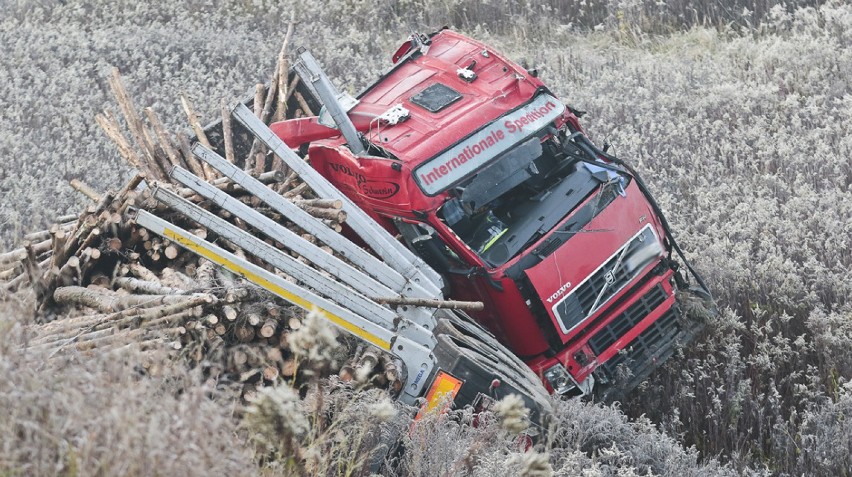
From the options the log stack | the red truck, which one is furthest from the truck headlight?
the log stack

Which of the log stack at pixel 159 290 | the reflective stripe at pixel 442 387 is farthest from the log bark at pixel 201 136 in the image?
the reflective stripe at pixel 442 387

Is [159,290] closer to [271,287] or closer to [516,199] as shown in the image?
[271,287]

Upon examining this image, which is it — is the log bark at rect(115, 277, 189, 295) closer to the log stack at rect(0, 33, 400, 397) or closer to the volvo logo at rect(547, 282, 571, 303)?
the log stack at rect(0, 33, 400, 397)

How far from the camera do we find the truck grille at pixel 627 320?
8383mm

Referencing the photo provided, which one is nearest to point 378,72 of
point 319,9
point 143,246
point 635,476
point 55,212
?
point 319,9

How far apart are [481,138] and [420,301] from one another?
1.85m

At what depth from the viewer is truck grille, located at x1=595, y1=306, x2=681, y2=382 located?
841 cm

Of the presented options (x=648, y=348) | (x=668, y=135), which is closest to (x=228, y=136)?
(x=648, y=348)

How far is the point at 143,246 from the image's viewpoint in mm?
7727

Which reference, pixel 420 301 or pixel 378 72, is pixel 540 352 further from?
pixel 378 72

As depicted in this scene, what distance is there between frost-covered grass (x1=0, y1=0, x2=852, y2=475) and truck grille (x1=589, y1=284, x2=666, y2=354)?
24.2 inches

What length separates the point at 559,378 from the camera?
8.25 meters

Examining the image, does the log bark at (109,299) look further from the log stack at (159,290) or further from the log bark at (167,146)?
the log bark at (167,146)

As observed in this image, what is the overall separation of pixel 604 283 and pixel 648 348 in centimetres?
74
